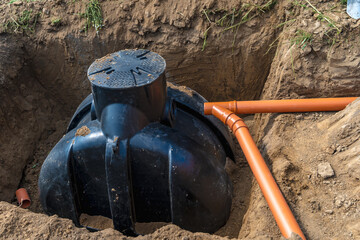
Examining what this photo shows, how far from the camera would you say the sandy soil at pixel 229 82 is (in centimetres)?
236

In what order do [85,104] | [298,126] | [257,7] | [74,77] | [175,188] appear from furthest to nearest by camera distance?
[74,77]
[257,7]
[85,104]
[298,126]
[175,188]

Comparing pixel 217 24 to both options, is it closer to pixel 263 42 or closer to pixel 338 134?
pixel 263 42

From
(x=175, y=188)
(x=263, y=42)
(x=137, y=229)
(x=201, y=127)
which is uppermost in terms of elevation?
(x=263, y=42)

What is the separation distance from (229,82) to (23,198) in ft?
8.71

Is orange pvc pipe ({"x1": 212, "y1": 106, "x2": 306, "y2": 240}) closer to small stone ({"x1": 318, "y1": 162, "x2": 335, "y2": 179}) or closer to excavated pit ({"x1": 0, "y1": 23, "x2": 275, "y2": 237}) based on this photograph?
small stone ({"x1": 318, "y1": 162, "x2": 335, "y2": 179})

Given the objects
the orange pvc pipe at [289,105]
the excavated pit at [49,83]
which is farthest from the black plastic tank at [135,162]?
the excavated pit at [49,83]

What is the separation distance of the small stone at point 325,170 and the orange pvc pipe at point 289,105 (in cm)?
64

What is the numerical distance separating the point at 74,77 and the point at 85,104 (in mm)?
1087

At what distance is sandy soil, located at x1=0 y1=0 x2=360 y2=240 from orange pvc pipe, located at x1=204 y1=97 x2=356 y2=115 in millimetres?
96

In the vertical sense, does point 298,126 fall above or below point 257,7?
below

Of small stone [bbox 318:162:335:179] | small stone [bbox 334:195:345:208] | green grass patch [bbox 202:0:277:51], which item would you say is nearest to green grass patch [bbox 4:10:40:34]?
green grass patch [bbox 202:0:277:51]

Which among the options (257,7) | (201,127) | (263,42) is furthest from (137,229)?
(257,7)

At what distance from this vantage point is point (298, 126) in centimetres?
299

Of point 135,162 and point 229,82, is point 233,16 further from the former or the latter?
point 135,162
